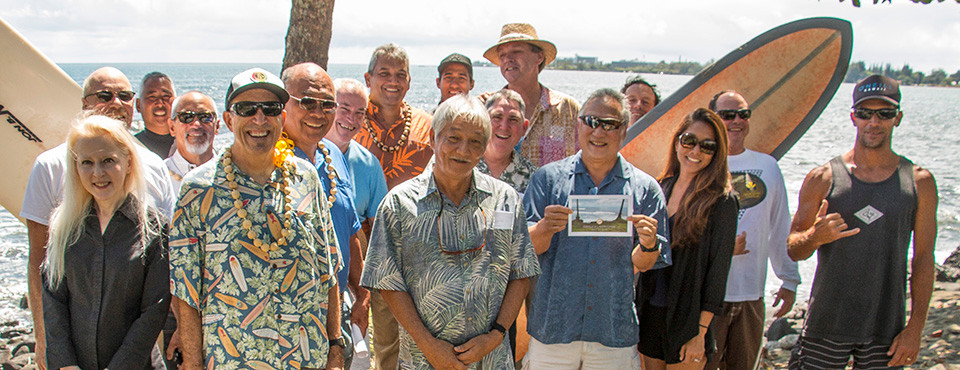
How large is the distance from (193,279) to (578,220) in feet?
5.41

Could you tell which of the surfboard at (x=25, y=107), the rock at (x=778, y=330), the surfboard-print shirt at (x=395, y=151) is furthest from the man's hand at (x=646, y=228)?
the rock at (x=778, y=330)

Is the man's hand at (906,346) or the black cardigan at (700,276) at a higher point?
the black cardigan at (700,276)

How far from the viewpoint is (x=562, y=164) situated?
3.09 metres

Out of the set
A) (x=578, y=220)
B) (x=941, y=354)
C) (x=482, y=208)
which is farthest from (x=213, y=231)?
(x=941, y=354)

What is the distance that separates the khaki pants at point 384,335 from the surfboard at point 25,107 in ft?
11.1

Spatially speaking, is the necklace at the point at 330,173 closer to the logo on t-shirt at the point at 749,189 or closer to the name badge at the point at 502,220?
the name badge at the point at 502,220

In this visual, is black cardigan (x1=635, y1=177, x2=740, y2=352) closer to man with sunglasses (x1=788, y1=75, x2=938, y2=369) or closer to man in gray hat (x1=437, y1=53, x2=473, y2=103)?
man with sunglasses (x1=788, y1=75, x2=938, y2=369)

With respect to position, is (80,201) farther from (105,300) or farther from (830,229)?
(830,229)

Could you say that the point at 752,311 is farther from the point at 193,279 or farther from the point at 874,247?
the point at 193,279

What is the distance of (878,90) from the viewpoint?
3.42 meters

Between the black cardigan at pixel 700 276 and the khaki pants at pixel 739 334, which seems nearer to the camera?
the black cardigan at pixel 700 276

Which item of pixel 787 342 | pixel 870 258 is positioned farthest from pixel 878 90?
pixel 787 342

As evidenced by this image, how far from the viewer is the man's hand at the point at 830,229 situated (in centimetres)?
334

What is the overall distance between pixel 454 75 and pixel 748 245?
2542 millimetres
